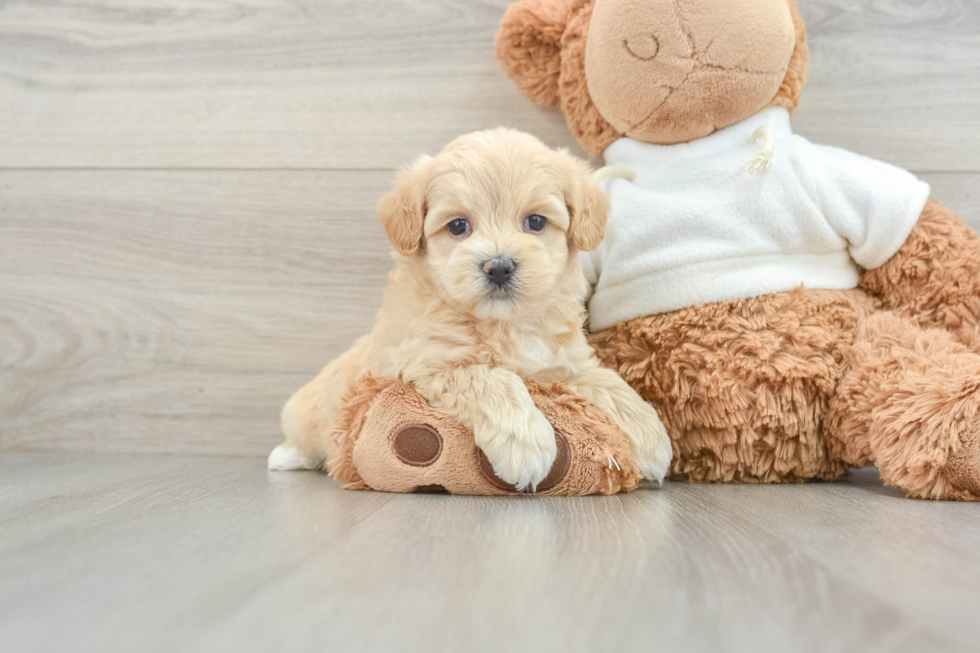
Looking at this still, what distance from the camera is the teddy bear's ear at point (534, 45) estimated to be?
1.35 m

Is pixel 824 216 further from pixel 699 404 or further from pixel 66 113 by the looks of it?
pixel 66 113

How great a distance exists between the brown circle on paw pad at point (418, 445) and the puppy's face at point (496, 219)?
19 cm

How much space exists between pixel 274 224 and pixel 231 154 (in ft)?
0.63

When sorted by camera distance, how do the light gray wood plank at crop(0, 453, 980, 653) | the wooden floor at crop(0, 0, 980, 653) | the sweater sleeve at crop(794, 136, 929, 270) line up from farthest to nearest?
the wooden floor at crop(0, 0, 980, 653)
the sweater sleeve at crop(794, 136, 929, 270)
the light gray wood plank at crop(0, 453, 980, 653)

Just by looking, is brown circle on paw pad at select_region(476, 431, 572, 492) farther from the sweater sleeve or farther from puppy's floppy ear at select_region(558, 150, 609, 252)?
the sweater sleeve

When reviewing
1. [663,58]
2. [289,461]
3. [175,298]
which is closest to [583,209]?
[663,58]

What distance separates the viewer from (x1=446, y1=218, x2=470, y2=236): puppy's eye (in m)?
1.09

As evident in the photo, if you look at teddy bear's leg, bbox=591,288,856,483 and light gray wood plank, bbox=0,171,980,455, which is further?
light gray wood plank, bbox=0,171,980,455

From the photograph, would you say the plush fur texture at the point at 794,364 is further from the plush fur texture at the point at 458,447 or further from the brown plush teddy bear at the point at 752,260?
the plush fur texture at the point at 458,447

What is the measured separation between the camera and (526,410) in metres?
1.00

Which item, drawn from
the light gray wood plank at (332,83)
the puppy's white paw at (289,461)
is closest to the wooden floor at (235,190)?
the light gray wood plank at (332,83)

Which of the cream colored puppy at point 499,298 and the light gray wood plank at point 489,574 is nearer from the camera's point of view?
Answer: the light gray wood plank at point 489,574

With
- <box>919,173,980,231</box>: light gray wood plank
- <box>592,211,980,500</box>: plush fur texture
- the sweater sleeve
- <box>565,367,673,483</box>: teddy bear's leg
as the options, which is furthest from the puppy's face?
<box>919,173,980,231</box>: light gray wood plank

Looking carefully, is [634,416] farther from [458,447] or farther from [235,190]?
[235,190]
